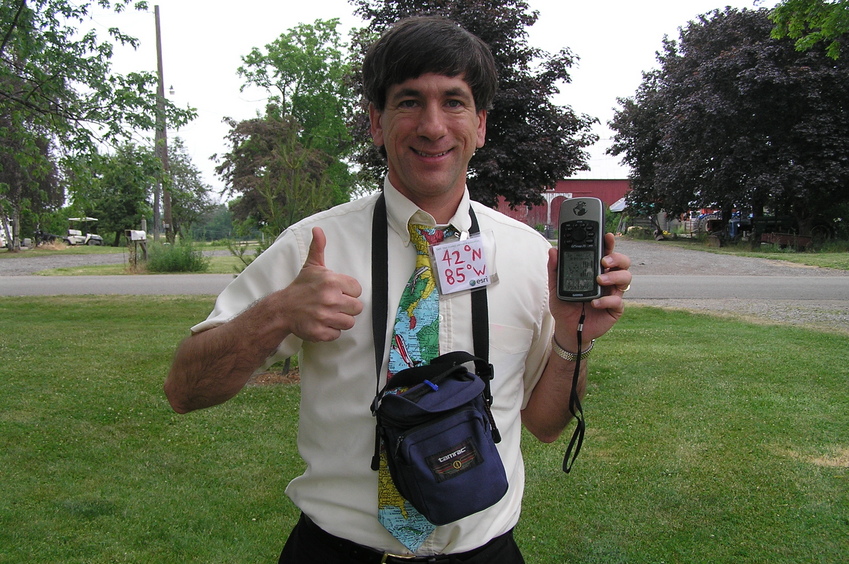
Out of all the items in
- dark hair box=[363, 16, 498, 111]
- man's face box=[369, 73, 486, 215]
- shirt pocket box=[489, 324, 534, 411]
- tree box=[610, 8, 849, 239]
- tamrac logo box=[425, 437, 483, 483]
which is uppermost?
tree box=[610, 8, 849, 239]

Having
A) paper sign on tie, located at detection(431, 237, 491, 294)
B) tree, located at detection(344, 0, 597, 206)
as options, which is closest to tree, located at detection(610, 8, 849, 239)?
tree, located at detection(344, 0, 597, 206)

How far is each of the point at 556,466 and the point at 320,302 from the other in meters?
4.03

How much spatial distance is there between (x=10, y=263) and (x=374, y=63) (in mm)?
29592

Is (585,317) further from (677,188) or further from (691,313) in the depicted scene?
(677,188)

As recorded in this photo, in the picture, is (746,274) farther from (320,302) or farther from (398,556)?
(320,302)

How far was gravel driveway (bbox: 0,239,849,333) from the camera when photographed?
1126 cm

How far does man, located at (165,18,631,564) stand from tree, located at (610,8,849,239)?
26.8 m

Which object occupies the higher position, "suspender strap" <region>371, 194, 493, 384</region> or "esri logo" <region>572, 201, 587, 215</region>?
"esri logo" <region>572, 201, 587, 215</region>

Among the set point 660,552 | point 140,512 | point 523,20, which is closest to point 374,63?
point 660,552

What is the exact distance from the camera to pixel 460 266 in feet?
5.78

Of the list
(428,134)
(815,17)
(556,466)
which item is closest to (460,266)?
(428,134)

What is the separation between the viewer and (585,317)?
1804 millimetres

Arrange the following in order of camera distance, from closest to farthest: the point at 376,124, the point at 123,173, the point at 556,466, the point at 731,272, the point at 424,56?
the point at 424,56, the point at 376,124, the point at 556,466, the point at 123,173, the point at 731,272

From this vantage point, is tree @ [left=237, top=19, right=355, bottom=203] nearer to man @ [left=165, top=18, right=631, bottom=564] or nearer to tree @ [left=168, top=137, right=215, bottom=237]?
tree @ [left=168, top=137, right=215, bottom=237]
